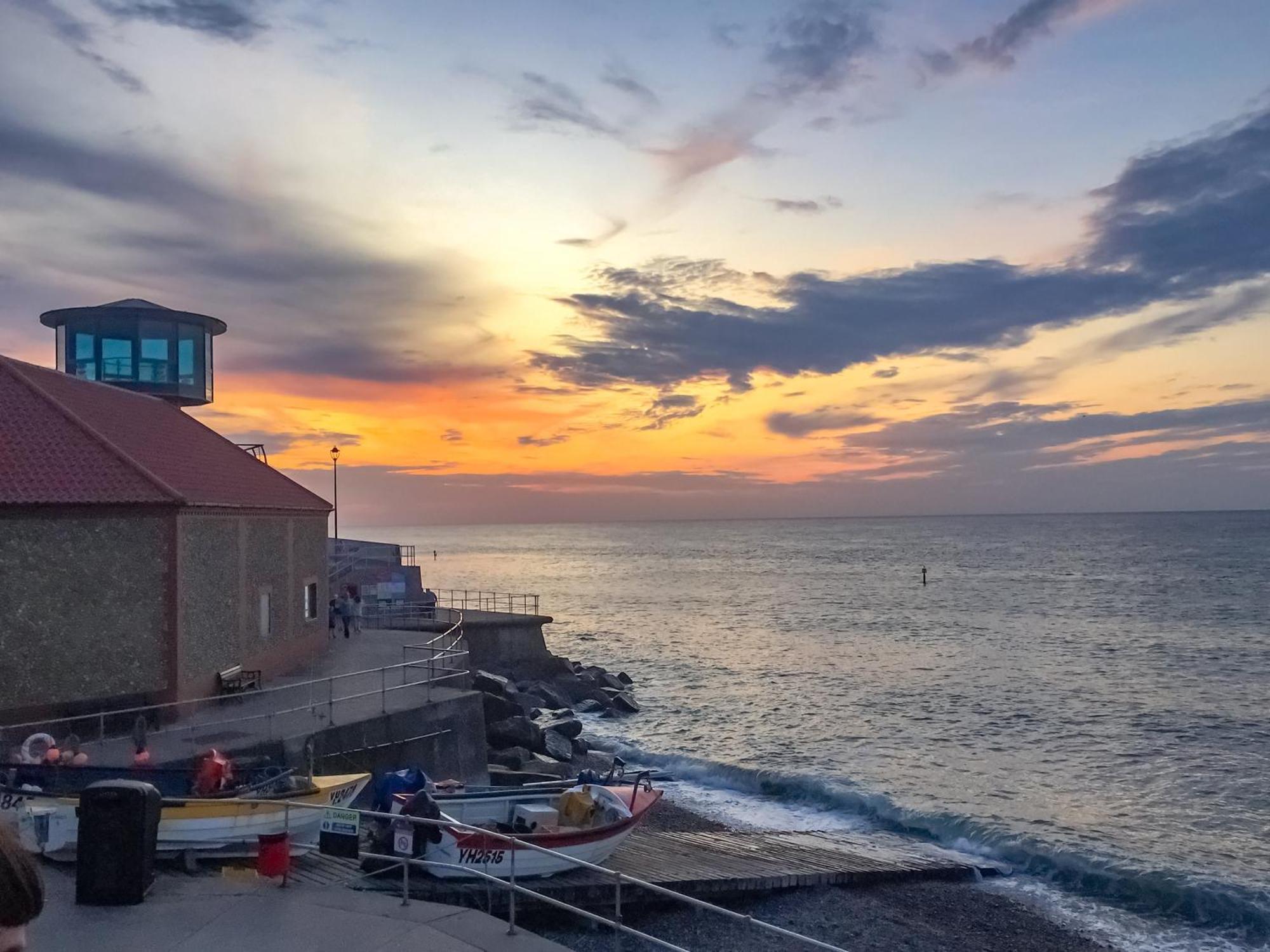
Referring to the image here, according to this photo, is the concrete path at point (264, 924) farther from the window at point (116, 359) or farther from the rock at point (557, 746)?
the window at point (116, 359)

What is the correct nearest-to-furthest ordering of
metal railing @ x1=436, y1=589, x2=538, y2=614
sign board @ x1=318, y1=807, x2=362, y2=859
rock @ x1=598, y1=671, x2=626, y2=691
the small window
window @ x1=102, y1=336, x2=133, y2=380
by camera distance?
sign board @ x1=318, y1=807, x2=362, y2=859, the small window, window @ x1=102, y1=336, x2=133, y2=380, rock @ x1=598, y1=671, x2=626, y2=691, metal railing @ x1=436, y1=589, x2=538, y2=614

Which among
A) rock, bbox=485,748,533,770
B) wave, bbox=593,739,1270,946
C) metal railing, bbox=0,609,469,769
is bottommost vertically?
wave, bbox=593,739,1270,946

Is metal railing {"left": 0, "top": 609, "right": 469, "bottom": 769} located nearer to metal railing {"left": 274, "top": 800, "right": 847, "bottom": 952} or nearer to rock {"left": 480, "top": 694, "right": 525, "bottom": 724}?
rock {"left": 480, "top": 694, "right": 525, "bottom": 724}

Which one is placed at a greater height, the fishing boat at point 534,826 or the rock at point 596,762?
the fishing boat at point 534,826

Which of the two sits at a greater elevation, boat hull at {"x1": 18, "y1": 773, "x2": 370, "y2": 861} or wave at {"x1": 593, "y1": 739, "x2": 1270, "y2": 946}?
boat hull at {"x1": 18, "y1": 773, "x2": 370, "y2": 861}

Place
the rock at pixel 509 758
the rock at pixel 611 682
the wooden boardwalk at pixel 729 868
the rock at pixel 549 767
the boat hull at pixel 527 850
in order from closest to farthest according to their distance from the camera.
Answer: the boat hull at pixel 527 850
the wooden boardwalk at pixel 729 868
the rock at pixel 509 758
the rock at pixel 549 767
the rock at pixel 611 682

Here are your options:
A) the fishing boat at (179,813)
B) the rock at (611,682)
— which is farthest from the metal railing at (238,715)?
the rock at (611,682)

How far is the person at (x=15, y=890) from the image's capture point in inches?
91.0

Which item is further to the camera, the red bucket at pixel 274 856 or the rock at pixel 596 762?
the rock at pixel 596 762

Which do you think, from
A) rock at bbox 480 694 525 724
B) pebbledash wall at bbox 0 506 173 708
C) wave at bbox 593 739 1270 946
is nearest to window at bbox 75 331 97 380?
pebbledash wall at bbox 0 506 173 708

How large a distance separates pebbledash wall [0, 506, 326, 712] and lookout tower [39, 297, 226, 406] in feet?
35.4

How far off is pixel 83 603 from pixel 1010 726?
2927 centimetres

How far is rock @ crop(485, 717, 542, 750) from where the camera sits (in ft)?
87.5

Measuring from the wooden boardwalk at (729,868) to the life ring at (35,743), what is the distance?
5.47 m
